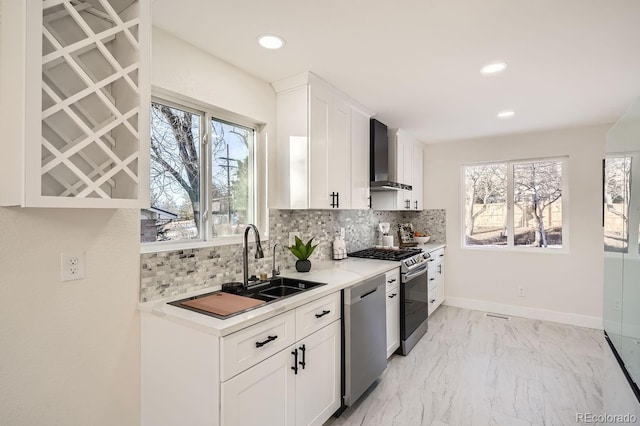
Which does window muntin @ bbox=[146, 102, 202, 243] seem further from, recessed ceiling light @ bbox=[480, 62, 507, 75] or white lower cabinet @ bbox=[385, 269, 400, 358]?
recessed ceiling light @ bbox=[480, 62, 507, 75]

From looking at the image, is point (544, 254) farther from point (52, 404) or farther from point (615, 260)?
point (52, 404)

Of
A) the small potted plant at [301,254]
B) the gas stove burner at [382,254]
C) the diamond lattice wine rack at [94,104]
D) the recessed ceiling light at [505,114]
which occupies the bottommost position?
the gas stove burner at [382,254]

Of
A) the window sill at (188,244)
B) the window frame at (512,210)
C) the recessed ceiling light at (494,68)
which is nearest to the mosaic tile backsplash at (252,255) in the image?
the window sill at (188,244)

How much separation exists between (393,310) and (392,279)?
0.30 meters

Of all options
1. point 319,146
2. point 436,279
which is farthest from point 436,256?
point 319,146

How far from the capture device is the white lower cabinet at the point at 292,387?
146 centimetres

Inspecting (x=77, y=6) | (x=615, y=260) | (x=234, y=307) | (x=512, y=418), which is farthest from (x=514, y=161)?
(x=77, y=6)

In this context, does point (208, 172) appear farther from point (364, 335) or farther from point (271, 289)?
point (364, 335)

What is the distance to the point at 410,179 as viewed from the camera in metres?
4.36

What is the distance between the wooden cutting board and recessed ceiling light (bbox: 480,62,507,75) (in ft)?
7.19

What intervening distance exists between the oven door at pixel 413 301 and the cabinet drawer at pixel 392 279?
8cm

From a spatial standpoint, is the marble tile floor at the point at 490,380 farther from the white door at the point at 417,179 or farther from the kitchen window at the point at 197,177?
the white door at the point at 417,179

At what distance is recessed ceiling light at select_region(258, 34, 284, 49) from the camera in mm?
1908

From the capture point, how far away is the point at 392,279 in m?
2.92
